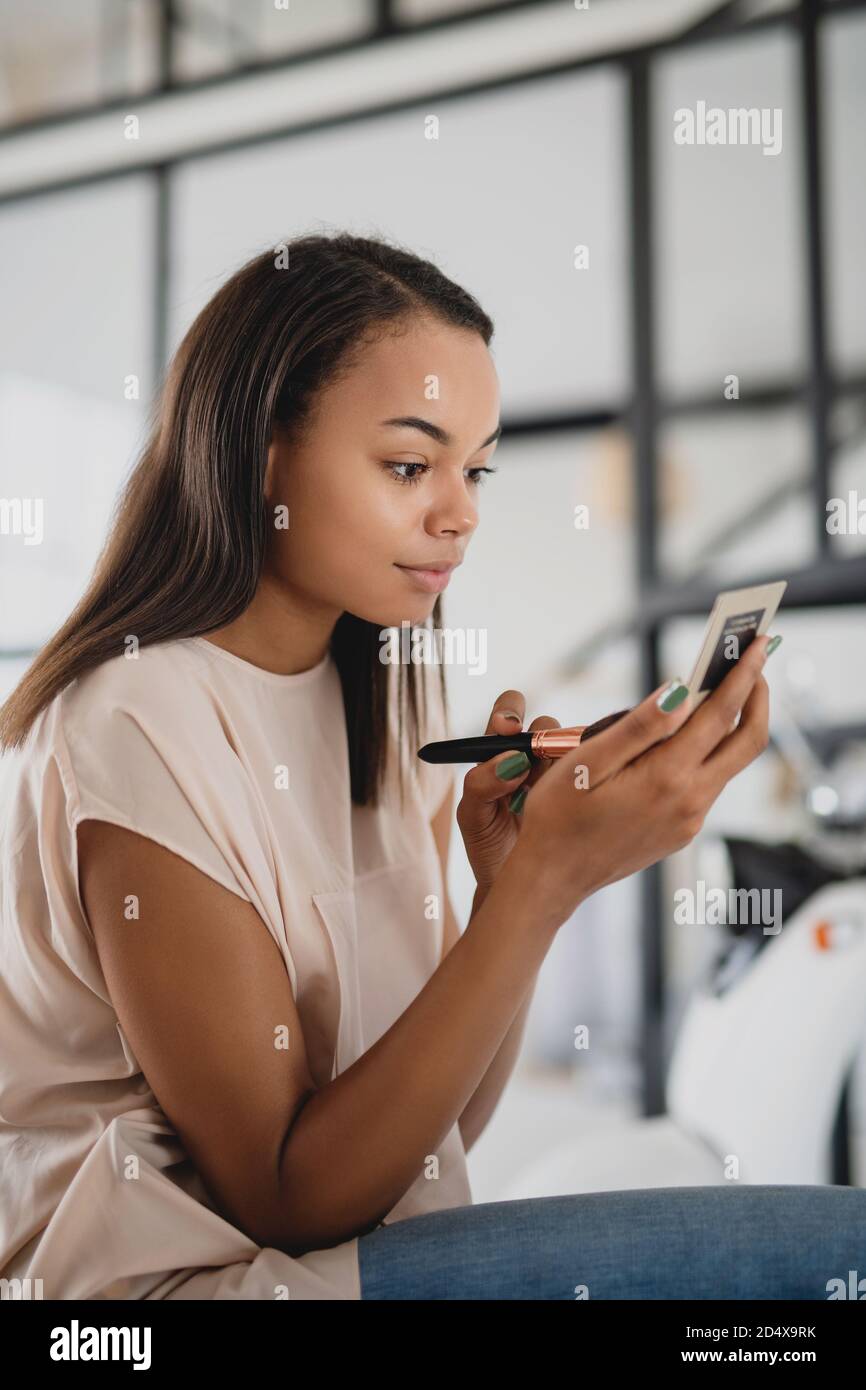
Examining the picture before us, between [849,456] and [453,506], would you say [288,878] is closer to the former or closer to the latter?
[453,506]

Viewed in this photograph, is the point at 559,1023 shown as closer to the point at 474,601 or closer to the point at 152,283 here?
the point at 474,601

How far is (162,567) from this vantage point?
75 cm

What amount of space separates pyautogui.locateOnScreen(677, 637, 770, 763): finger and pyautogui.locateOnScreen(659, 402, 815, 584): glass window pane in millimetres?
1349

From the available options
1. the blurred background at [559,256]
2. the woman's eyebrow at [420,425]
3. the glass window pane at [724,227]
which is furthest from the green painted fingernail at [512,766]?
the glass window pane at [724,227]

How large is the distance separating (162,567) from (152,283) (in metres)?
1.63

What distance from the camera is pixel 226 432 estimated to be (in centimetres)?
74

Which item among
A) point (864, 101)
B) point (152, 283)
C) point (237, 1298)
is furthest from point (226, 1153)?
point (152, 283)

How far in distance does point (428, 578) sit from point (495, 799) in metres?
0.16

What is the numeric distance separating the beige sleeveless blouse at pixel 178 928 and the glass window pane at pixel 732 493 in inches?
53.6

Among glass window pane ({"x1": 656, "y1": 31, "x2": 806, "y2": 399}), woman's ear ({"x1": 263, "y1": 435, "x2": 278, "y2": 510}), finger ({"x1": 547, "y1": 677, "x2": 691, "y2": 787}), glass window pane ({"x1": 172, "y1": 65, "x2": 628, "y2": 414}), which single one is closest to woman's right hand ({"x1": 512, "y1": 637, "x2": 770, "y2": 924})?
finger ({"x1": 547, "y1": 677, "x2": 691, "y2": 787})

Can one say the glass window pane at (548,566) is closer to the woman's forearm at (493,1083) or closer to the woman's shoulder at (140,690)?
the woman's forearm at (493,1083)

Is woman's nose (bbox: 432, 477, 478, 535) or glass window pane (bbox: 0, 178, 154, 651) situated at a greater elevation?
glass window pane (bbox: 0, 178, 154, 651)

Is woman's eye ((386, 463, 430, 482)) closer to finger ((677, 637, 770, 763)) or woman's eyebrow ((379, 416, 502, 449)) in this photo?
woman's eyebrow ((379, 416, 502, 449))

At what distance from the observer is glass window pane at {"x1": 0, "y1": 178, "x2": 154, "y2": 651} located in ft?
6.87
